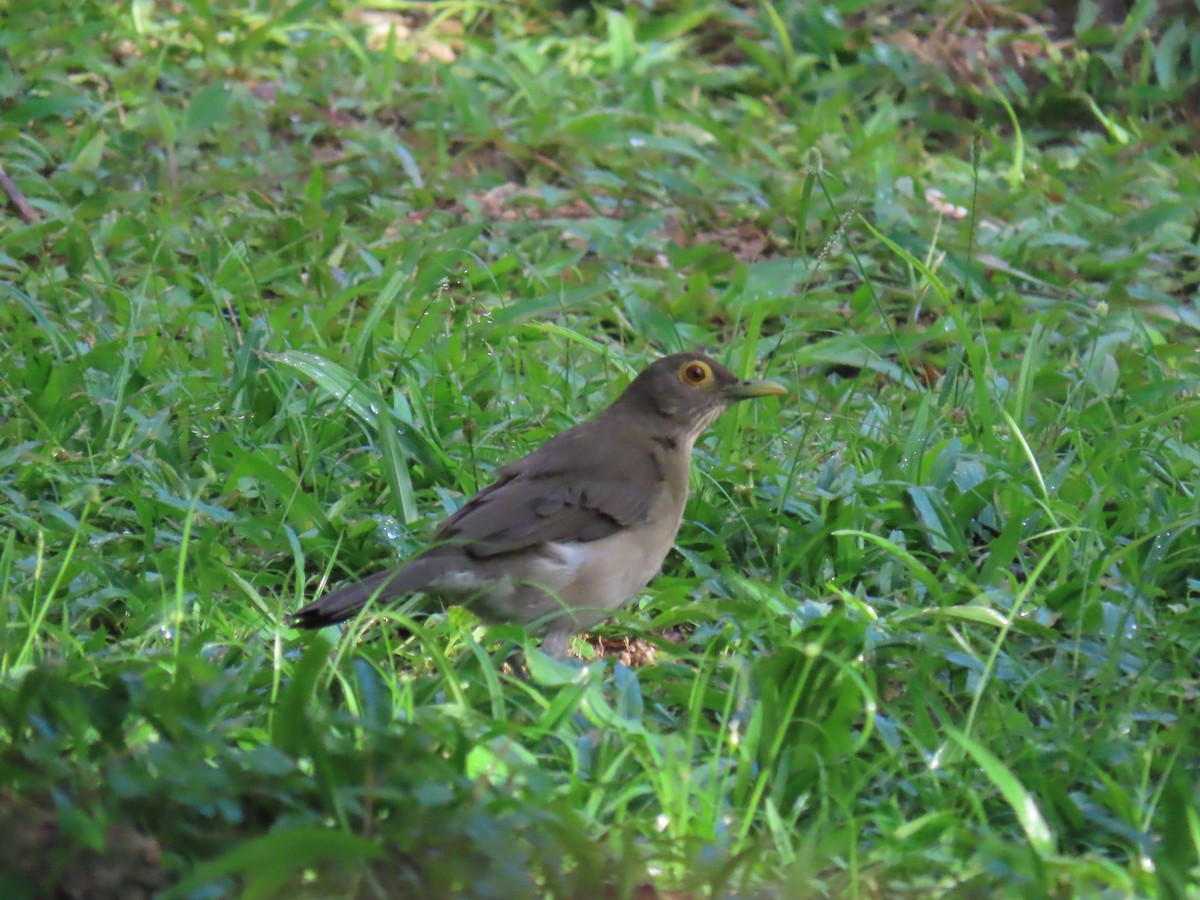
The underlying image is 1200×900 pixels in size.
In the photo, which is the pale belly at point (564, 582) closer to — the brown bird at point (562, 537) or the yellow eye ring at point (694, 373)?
the brown bird at point (562, 537)

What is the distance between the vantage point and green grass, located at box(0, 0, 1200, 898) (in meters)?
3.35

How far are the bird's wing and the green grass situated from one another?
336mm

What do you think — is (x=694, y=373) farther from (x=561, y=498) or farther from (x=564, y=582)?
(x=564, y=582)

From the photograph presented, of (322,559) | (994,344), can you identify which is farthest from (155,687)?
(994,344)

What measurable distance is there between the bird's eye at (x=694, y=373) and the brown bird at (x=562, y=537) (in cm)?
25

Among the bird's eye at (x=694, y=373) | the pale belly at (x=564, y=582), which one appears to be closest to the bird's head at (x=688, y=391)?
the bird's eye at (x=694, y=373)

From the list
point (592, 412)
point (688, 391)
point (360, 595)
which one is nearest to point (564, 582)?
point (360, 595)

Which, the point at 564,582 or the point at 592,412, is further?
the point at 592,412

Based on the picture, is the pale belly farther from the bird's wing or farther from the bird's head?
the bird's head

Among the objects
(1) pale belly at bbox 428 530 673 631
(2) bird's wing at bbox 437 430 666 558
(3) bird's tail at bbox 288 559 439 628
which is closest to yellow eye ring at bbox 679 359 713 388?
(2) bird's wing at bbox 437 430 666 558

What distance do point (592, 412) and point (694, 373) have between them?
908 mm

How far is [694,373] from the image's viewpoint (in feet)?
18.3

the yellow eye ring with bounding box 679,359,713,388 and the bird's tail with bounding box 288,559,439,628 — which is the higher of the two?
the yellow eye ring with bounding box 679,359,713,388

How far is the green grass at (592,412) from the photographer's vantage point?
3352 mm
